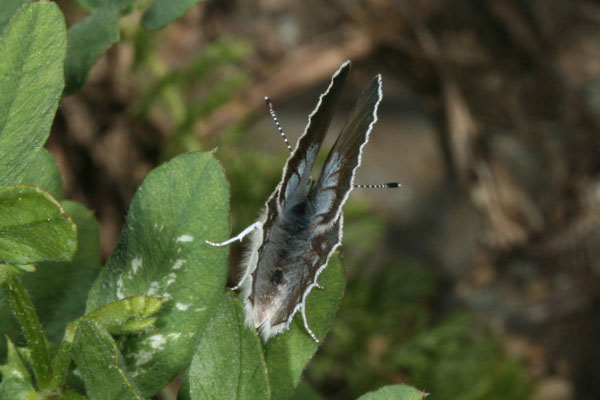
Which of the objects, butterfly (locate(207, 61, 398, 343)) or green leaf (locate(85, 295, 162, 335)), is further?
butterfly (locate(207, 61, 398, 343))

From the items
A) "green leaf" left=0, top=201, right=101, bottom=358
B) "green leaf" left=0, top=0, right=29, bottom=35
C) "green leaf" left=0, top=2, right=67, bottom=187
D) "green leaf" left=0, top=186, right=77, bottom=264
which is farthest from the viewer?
"green leaf" left=0, top=201, right=101, bottom=358

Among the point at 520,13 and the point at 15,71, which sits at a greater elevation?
the point at 15,71

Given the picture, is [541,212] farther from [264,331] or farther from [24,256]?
[24,256]

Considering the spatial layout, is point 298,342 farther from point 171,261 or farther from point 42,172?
point 42,172

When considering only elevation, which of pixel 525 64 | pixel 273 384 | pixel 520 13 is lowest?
pixel 525 64

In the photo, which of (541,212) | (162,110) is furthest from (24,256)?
(541,212)

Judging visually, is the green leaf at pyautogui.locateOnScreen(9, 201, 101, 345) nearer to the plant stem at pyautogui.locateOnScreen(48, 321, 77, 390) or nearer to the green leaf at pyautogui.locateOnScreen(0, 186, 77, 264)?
the plant stem at pyautogui.locateOnScreen(48, 321, 77, 390)

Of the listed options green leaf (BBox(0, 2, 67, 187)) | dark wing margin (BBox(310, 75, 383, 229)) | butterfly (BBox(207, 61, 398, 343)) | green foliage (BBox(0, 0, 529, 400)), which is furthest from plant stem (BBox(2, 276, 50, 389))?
dark wing margin (BBox(310, 75, 383, 229))

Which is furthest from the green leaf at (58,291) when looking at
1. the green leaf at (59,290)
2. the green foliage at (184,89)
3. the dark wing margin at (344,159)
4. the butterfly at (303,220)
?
the green foliage at (184,89)
